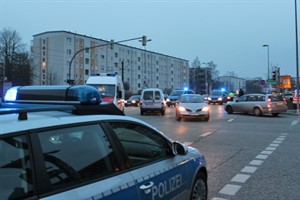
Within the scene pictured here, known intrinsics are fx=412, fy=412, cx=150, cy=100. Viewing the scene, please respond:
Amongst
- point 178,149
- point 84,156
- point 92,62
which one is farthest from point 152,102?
point 92,62

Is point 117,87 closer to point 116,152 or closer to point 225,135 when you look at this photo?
point 225,135

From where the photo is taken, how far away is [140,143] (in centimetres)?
443

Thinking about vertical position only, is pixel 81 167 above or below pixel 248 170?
above

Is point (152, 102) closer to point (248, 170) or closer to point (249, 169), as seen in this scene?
point (249, 169)

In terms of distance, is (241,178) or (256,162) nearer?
(241,178)

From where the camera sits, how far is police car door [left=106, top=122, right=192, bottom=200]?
3.80 m

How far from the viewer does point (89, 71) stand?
111m

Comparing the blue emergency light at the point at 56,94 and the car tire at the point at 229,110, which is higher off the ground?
the blue emergency light at the point at 56,94

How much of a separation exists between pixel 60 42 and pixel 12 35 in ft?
88.6

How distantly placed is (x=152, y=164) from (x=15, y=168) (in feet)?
5.48

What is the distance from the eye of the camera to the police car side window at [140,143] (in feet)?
12.8

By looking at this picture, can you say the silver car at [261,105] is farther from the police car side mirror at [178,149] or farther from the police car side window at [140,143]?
the police car side window at [140,143]

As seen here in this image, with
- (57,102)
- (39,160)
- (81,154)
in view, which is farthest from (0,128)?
(57,102)

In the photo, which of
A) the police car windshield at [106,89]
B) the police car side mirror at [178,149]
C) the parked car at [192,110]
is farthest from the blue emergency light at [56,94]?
the police car windshield at [106,89]
